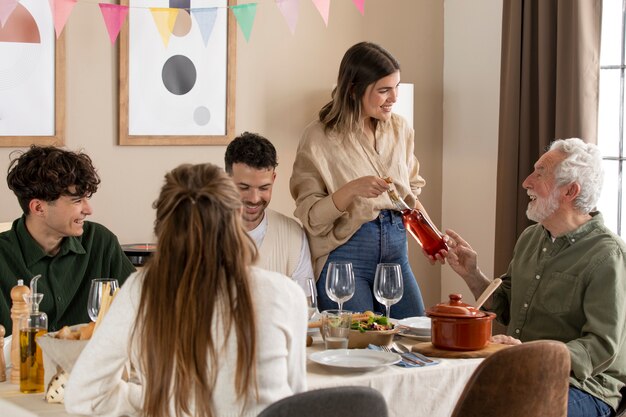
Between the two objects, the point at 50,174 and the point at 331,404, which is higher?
the point at 50,174

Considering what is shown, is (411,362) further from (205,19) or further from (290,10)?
(290,10)

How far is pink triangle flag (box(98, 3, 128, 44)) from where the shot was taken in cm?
382

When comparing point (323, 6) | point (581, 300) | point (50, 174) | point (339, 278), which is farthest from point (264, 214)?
point (323, 6)

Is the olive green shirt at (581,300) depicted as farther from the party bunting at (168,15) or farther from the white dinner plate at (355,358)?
the party bunting at (168,15)

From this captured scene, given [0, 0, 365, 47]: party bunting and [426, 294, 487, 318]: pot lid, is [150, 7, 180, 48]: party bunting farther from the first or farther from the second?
[426, 294, 487, 318]: pot lid

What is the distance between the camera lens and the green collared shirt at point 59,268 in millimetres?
2486

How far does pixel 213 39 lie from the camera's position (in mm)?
4176

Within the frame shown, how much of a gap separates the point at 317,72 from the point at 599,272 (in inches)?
91.4

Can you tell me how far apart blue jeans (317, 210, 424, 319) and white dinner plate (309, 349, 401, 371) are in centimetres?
87

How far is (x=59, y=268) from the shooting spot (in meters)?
2.55

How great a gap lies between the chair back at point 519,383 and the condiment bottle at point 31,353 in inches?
35.2

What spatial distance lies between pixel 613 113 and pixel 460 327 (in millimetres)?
2192

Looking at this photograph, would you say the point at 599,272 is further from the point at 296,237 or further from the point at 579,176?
the point at 296,237

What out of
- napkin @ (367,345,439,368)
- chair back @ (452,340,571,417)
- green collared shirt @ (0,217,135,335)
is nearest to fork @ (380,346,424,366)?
napkin @ (367,345,439,368)
